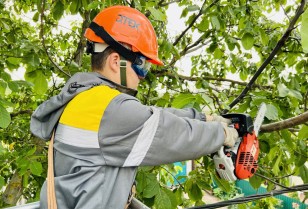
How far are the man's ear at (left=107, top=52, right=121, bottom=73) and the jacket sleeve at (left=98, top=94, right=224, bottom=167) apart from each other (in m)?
0.30

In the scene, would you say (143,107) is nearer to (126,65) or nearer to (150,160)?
(150,160)

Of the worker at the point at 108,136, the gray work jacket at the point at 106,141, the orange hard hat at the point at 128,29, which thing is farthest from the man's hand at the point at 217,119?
the orange hard hat at the point at 128,29

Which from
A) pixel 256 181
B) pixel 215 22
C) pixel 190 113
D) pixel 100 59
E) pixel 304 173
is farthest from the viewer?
pixel 215 22

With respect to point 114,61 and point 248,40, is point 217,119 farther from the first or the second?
point 248,40

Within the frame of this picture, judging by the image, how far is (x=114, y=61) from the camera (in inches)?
69.6

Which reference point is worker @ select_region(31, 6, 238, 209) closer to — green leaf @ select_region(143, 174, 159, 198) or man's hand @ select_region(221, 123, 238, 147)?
man's hand @ select_region(221, 123, 238, 147)

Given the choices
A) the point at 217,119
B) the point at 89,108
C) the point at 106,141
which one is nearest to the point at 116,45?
the point at 89,108

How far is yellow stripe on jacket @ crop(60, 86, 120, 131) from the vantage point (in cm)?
147

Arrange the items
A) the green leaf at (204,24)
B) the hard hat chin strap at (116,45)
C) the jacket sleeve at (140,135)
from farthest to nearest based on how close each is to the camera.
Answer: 1. the green leaf at (204,24)
2. the hard hat chin strap at (116,45)
3. the jacket sleeve at (140,135)

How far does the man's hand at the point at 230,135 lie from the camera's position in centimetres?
177

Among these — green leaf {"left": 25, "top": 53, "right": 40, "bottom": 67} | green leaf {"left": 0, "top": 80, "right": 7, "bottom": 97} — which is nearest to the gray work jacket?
green leaf {"left": 0, "top": 80, "right": 7, "bottom": 97}

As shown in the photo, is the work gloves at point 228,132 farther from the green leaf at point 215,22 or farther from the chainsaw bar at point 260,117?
the green leaf at point 215,22

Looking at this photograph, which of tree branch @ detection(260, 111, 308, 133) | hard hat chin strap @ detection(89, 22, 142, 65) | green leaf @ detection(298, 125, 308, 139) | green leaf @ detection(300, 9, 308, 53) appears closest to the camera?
green leaf @ detection(300, 9, 308, 53)

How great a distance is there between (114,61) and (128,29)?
0.18 meters
